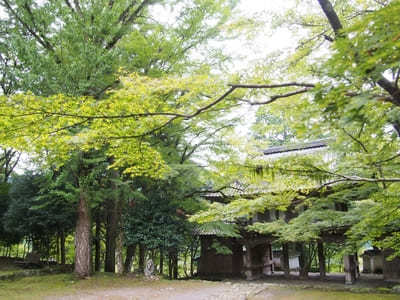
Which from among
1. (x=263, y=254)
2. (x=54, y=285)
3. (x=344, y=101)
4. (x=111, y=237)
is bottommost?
(x=263, y=254)

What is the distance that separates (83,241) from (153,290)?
2.96 m

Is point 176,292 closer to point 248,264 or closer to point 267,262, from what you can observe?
point 248,264

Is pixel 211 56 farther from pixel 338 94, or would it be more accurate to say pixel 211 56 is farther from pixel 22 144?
pixel 338 94

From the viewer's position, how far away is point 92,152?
31.7 ft

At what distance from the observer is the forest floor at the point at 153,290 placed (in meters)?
8.30

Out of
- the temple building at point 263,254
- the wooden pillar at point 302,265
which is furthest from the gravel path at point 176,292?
the wooden pillar at point 302,265

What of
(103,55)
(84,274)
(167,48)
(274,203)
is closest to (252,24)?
(274,203)

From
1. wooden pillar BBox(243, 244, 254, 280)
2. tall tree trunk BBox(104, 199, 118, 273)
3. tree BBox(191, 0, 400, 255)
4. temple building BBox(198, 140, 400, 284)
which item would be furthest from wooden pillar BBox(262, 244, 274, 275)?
tree BBox(191, 0, 400, 255)

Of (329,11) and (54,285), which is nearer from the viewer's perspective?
(329,11)

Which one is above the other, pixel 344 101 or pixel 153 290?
pixel 344 101

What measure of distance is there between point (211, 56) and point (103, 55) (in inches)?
143

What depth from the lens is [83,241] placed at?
34.4ft

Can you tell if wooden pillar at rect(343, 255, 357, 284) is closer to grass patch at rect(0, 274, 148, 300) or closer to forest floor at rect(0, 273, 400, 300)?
forest floor at rect(0, 273, 400, 300)

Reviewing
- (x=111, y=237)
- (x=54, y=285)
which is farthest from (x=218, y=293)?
(x=111, y=237)
